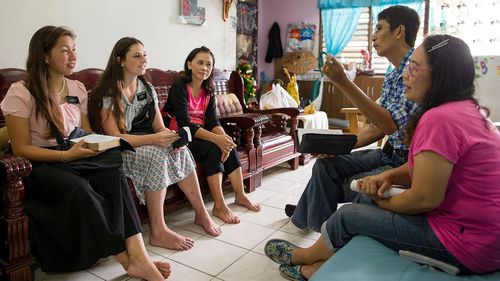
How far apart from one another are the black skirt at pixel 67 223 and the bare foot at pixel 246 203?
1166 mm

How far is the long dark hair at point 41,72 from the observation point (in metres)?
1.76

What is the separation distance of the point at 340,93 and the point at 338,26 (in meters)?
1.04

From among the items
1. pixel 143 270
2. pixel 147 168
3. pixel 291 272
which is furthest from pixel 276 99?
pixel 143 270

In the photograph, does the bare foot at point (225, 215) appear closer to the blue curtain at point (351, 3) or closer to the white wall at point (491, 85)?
the white wall at point (491, 85)

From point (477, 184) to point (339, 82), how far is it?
2.60ft

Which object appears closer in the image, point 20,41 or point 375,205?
point 375,205

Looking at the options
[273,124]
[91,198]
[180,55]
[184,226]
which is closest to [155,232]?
[184,226]

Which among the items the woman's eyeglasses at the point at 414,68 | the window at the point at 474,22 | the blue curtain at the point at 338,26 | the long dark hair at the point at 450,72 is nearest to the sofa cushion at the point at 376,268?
the long dark hair at the point at 450,72

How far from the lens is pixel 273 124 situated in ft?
12.1

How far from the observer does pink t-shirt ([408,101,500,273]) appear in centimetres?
109

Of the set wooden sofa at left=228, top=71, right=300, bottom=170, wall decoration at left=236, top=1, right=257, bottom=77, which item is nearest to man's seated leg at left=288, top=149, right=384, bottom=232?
wooden sofa at left=228, top=71, right=300, bottom=170

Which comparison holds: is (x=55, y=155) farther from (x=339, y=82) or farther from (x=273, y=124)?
(x=273, y=124)

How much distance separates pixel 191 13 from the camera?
3801mm

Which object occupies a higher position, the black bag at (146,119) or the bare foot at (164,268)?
the black bag at (146,119)
